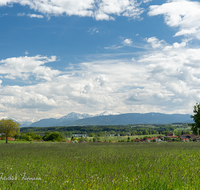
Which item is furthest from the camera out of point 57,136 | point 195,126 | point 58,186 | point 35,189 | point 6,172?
point 57,136

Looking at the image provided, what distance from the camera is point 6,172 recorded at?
1005cm

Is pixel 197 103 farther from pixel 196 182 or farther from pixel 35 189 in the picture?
pixel 35 189

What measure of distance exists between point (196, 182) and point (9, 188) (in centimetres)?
756

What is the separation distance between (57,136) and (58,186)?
116 metres

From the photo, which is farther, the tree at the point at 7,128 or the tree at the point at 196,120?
the tree at the point at 7,128

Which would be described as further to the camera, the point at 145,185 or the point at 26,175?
the point at 26,175

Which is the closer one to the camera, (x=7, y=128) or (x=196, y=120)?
(x=196, y=120)

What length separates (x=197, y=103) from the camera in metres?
40.0

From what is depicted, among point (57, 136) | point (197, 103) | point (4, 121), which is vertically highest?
point (197, 103)

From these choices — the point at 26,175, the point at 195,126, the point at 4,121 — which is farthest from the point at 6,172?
the point at 4,121

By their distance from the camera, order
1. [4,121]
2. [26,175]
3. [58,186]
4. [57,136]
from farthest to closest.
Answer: [57,136] < [4,121] < [26,175] < [58,186]

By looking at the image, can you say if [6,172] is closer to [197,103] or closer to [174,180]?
[174,180]

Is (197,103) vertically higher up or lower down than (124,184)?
higher up

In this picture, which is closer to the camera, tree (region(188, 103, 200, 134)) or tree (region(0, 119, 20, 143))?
tree (region(188, 103, 200, 134))
